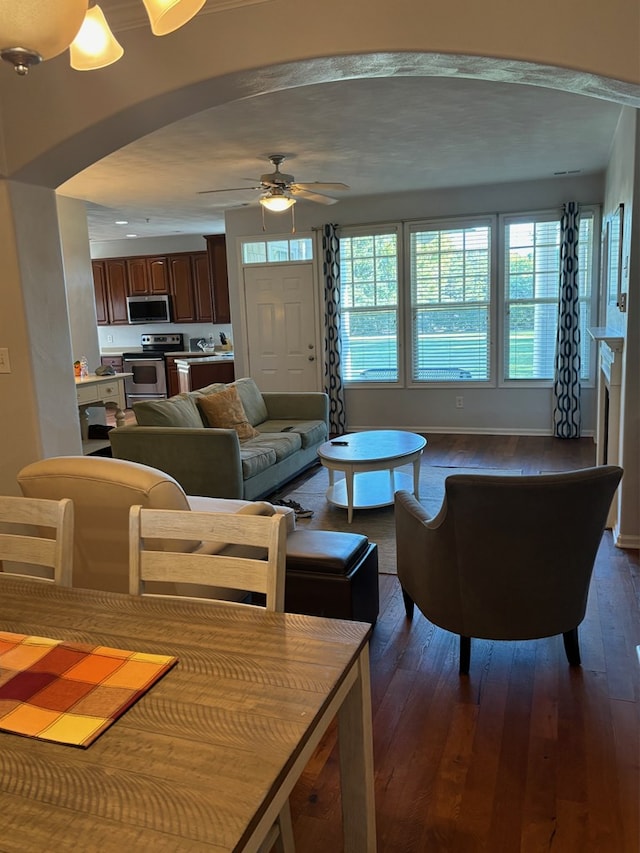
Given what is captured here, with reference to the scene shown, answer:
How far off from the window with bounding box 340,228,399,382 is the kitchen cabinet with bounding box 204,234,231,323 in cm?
208

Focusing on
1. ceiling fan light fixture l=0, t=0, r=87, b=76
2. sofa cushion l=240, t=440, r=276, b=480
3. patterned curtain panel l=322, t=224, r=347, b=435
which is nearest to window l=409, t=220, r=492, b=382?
patterned curtain panel l=322, t=224, r=347, b=435

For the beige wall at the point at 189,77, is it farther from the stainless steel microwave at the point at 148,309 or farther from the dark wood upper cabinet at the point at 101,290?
the dark wood upper cabinet at the point at 101,290

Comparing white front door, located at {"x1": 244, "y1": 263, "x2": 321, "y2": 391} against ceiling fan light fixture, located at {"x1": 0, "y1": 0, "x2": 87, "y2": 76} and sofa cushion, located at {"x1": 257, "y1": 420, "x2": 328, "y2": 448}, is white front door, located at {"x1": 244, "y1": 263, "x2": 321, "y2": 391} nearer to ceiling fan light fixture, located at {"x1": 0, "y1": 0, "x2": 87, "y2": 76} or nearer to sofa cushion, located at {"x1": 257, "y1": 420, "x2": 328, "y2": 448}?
sofa cushion, located at {"x1": 257, "y1": 420, "x2": 328, "y2": 448}

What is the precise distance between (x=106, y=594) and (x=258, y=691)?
2.10 ft

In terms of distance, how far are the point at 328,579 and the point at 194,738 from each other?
1.61 m

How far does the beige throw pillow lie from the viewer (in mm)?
5004

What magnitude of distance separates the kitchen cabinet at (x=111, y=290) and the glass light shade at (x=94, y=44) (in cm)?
906

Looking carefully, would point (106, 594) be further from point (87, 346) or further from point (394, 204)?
point (394, 204)

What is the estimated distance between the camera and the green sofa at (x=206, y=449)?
167 inches

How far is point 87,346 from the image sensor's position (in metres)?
6.41

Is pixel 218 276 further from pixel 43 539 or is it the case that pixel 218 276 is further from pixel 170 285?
pixel 43 539

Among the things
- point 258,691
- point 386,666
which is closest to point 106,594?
point 258,691

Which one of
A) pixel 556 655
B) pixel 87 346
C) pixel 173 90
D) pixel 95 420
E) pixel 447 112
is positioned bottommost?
pixel 556 655

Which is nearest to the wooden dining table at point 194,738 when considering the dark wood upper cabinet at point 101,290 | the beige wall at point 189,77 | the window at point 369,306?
the beige wall at point 189,77
